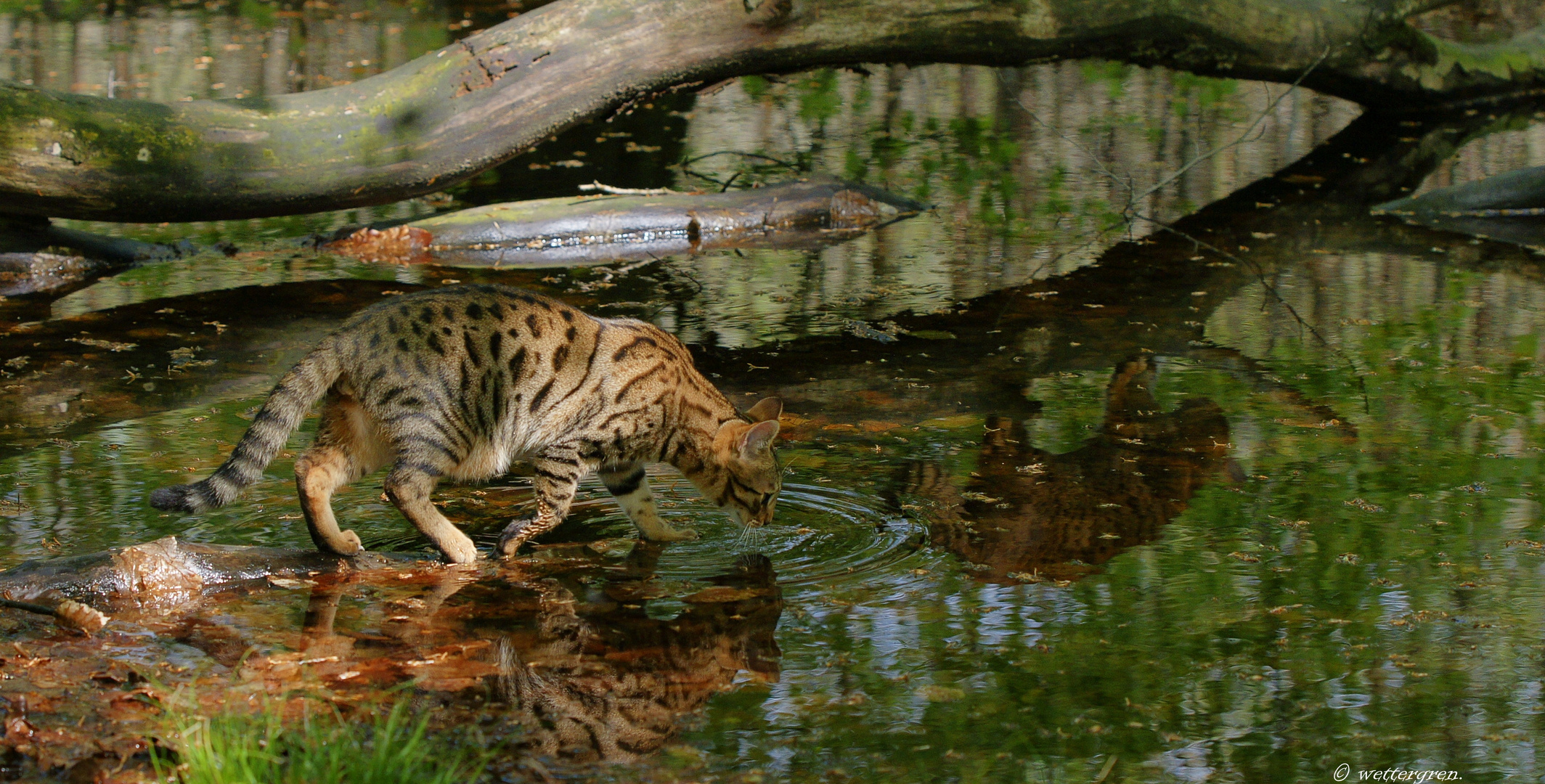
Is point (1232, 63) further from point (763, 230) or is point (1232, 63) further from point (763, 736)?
point (763, 736)

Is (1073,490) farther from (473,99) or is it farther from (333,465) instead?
(473,99)

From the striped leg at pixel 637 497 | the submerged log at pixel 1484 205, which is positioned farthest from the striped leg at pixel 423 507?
the submerged log at pixel 1484 205

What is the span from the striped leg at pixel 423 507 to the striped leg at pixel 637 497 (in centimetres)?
70

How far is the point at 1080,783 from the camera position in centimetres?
418

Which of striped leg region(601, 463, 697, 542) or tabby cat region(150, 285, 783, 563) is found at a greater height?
tabby cat region(150, 285, 783, 563)

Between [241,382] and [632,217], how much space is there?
4.04 meters

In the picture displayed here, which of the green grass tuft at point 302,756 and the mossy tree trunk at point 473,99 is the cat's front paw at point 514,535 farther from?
the mossy tree trunk at point 473,99

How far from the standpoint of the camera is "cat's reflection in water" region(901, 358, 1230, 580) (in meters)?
5.95

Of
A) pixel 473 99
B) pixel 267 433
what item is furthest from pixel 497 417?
pixel 473 99

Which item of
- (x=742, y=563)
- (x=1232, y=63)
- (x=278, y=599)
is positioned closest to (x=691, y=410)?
(x=742, y=563)

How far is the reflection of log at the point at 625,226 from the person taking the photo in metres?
11.0

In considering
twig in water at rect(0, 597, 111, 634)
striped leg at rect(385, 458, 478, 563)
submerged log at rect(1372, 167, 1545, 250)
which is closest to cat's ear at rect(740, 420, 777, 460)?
striped leg at rect(385, 458, 478, 563)

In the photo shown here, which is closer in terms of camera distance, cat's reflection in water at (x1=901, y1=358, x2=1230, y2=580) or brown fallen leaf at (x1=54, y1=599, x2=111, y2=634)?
brown fallen leaf at (x1=54, y1=599, x2=111, y2=634)

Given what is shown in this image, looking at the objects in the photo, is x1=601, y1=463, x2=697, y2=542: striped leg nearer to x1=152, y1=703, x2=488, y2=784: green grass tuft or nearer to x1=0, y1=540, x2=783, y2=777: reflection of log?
x1=0, y1=540, x2=783, y2=777: reflection of log
